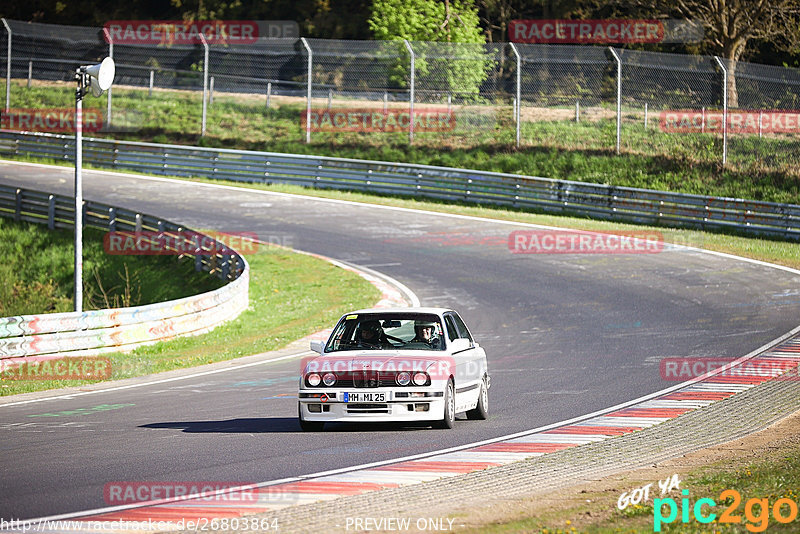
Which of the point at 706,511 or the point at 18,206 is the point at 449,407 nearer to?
the point at 706,511

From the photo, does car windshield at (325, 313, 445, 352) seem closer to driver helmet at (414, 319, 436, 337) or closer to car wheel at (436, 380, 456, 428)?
driver helmet at (414, 319, 436, 337)

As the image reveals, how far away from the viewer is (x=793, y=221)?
3006 centimetres

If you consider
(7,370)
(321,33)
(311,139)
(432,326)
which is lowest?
(7,370)

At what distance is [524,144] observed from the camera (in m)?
40.2

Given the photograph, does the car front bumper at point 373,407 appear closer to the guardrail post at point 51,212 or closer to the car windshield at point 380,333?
the car windshield at point 380,333

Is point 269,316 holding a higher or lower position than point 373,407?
lower

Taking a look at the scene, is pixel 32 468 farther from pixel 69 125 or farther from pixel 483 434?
pixel 69 125

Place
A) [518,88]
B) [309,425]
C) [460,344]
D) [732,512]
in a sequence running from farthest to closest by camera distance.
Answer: [518,88], [460,344], [309,425], [732,512]

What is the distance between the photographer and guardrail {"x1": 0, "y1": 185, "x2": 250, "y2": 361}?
16438 mm

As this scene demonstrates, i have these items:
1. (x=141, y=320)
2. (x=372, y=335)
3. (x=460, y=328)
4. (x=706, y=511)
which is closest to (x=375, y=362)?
(x=372, y=335)

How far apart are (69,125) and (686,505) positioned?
147 feet

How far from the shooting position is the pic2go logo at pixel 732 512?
6.66 m

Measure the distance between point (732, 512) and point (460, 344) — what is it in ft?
17.8

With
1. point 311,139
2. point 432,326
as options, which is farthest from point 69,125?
point 432,326
